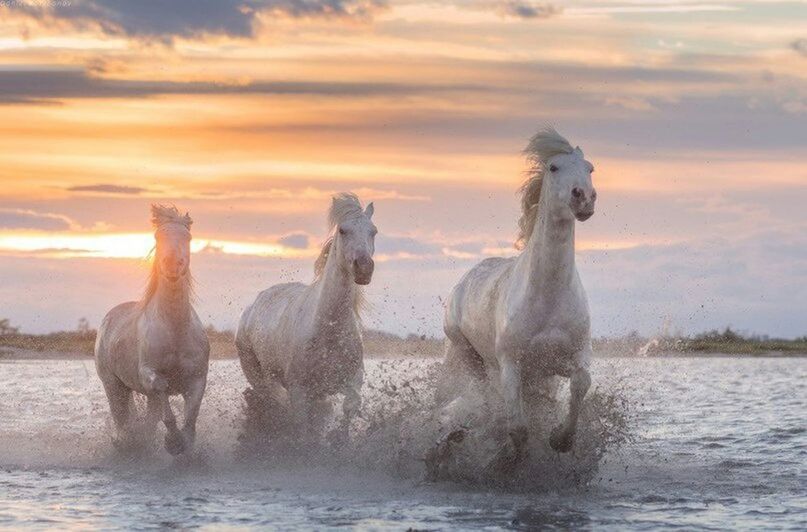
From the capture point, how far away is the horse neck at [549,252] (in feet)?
35.0

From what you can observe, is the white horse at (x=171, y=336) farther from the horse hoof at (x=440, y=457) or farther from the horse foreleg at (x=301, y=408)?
the horse hoof at (x=440, y=457)

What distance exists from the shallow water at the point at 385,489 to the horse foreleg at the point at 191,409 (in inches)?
8.7

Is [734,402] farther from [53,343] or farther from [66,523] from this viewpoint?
[53,343]

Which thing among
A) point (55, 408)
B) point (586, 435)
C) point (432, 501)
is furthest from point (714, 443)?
point (55, 408)

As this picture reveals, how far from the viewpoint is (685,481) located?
1265 centimetres

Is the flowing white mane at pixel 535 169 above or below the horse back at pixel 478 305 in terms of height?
above

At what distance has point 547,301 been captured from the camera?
1080cm

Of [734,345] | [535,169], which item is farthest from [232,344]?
[535,169]

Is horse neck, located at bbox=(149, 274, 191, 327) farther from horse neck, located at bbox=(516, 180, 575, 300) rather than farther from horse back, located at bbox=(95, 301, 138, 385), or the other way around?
horse neck, located at bbox=(516, 180, 575, 300)

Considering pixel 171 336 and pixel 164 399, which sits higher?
pixel 171 336

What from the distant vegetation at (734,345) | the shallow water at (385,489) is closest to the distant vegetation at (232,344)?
the distant vegetation at (734,345)

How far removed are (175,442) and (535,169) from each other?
434cm

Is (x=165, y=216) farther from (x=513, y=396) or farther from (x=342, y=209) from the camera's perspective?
(x=513, y=396)

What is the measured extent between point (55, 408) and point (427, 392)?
400 inches
